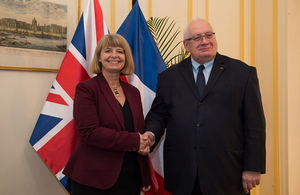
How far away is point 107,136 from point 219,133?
0.70m

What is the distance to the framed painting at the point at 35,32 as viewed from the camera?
79.4 inches

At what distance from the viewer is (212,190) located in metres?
1.49

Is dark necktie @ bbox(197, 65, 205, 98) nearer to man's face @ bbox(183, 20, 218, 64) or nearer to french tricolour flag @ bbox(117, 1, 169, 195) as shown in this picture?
man's face @ bbox(183, 20, 218, 64)

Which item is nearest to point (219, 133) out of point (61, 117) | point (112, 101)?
point (112, 101)

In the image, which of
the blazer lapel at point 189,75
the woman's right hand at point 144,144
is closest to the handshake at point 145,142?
the woman's right hand at point 144,144

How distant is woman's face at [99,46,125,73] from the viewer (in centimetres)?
167

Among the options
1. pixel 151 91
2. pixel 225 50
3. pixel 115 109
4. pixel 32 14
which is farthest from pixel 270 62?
pixel 32 14

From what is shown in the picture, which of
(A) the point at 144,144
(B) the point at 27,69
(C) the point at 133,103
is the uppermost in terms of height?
(B) the point at 27,69

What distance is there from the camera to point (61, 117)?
191 cm

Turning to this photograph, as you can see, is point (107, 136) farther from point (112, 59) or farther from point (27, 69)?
point (27, 69)

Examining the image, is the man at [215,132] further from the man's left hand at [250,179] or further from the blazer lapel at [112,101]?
the blazer lapel at [112,101]

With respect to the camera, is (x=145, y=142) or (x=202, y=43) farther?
(x=202, y=43)

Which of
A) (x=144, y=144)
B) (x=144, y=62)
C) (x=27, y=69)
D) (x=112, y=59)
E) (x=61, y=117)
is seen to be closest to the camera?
(x=144, y=144)

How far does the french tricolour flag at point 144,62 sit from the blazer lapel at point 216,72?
2.24ft
